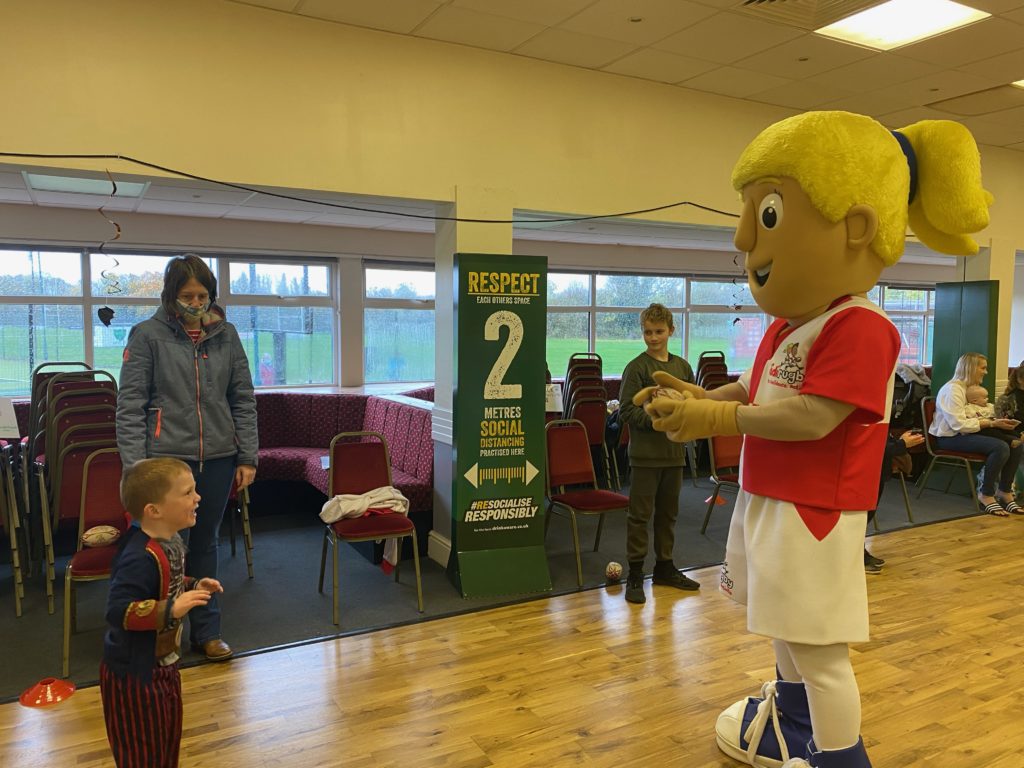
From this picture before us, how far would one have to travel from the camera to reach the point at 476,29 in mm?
3885

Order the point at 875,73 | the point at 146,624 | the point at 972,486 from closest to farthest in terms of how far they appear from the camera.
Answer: the point at 146,624 → the point at 875,73 → the point at 972,486

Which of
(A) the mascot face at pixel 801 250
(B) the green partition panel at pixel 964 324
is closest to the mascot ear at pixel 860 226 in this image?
(A) the mascot face at pixel 801 250

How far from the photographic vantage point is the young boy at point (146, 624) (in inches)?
74.7

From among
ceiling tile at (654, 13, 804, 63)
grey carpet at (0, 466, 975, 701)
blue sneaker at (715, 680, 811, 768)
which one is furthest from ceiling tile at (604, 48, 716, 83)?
blue sneaker at (715, 680, 811, 768)

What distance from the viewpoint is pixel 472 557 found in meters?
4.04

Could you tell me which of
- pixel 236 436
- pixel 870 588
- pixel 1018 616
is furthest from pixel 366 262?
pixel 1018 616

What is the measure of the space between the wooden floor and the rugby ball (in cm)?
61

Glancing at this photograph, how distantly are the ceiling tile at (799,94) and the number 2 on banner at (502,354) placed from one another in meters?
2.46

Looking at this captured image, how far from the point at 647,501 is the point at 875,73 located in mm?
2998

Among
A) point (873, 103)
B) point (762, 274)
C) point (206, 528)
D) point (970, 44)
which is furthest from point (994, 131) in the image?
point (206, 528)

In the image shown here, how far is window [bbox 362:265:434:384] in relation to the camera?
8.55 metres

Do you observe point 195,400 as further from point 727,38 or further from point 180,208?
point 180,208

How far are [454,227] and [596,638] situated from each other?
7.24ft

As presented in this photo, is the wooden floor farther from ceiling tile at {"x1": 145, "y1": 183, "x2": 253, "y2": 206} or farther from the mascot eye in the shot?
ceiling tile at {"x1": 145, "y1": 183, "x2": 253, "y2": 206}
